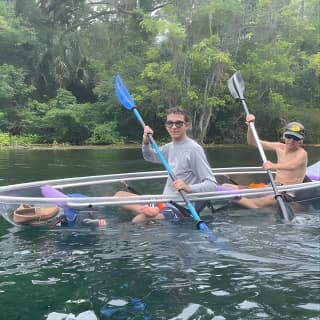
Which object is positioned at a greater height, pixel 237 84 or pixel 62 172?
pixel 237 84

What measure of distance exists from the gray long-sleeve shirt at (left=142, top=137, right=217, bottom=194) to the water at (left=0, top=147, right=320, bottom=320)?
40 cm

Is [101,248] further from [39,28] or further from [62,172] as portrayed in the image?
[39,28]

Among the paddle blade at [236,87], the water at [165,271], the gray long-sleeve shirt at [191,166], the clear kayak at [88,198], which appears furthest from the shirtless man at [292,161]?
the paddle blade at [236,87]

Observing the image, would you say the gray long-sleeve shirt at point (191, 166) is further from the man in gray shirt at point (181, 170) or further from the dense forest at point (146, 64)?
the dense forest at point (146, 64)

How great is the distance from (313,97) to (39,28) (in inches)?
656

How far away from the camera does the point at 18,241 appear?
4172 mm

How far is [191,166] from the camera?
452 cm

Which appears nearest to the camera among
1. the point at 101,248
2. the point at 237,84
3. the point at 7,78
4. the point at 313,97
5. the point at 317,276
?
the point at 317,276

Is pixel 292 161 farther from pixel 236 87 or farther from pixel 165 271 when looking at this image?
pixel 165 271

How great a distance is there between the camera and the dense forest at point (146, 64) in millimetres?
22000

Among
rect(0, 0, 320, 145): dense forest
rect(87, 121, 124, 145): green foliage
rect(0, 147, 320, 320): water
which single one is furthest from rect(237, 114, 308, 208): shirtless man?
rect(87, 121, 124, 145): green foliage

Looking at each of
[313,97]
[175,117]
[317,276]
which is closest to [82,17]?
[313,97]

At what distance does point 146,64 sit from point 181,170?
19.3 meters

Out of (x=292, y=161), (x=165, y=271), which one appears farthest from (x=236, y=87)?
(x=165, y=271)
